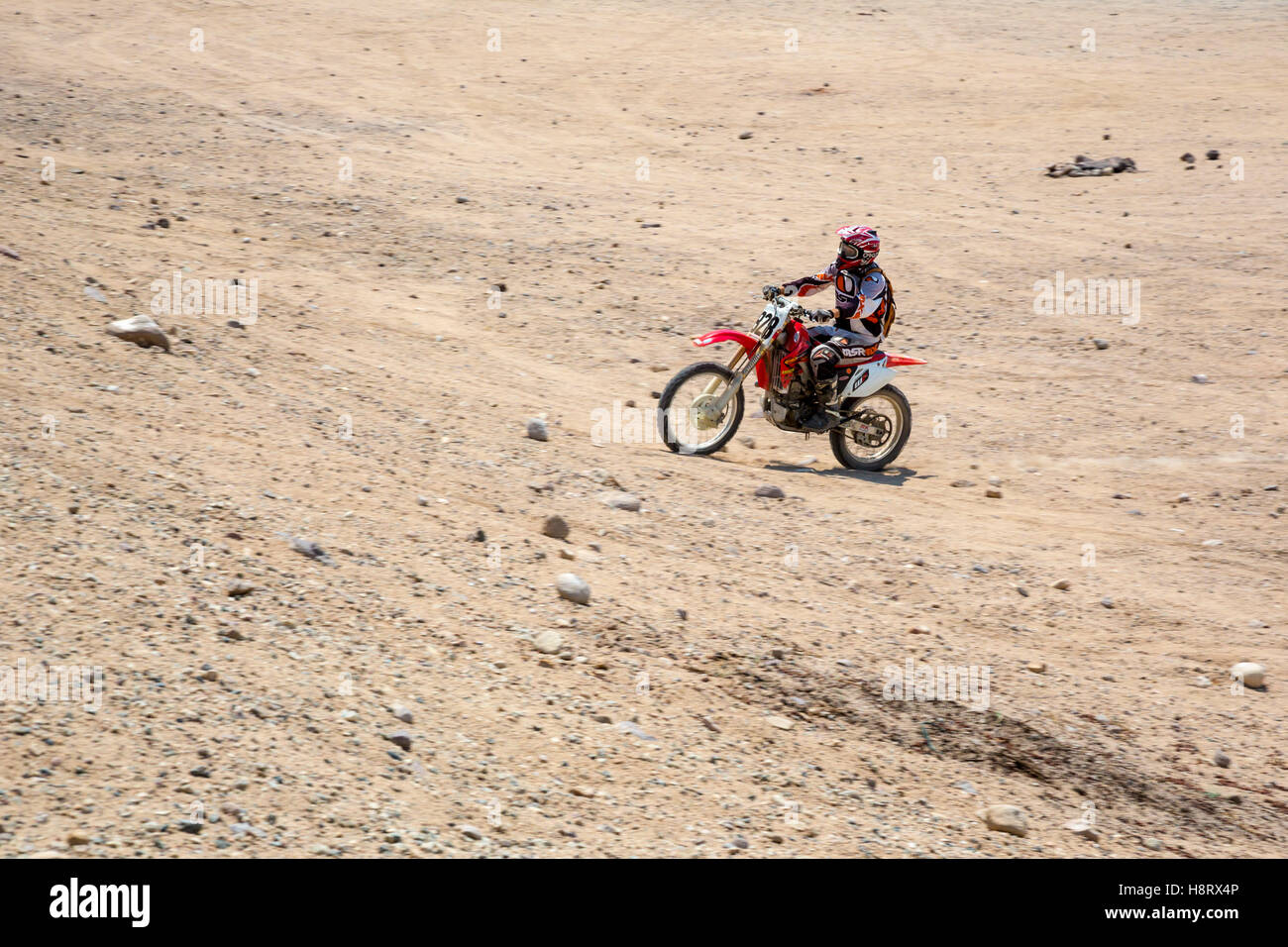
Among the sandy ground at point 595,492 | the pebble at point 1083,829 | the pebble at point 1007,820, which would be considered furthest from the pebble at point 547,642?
the pebble at point 1083,829

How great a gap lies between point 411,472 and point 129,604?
2.40m

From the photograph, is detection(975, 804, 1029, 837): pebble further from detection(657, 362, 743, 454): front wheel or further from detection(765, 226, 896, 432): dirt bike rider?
detection(765, 226, 896, 432): dirt bike rider

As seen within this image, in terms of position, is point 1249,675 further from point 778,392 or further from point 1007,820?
point 778,392

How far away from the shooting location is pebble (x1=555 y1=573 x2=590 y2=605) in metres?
5.85

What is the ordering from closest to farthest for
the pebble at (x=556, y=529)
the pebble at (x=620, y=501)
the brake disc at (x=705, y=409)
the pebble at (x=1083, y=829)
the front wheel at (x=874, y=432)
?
the pebble at (x=1083, y=829) → the pebble at (x=556, y=529) → the pebble at (x=620, y=501) → the brake disc at (x=705, y=409) → the front wheel at (x=874, y=432)

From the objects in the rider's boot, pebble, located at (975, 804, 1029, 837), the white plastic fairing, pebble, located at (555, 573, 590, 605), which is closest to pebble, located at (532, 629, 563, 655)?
pebble, located at (555, 573, 590, 605)

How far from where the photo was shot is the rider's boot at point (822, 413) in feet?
29.0

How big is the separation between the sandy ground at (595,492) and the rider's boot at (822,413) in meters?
0.42

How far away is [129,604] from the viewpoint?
15.7ft

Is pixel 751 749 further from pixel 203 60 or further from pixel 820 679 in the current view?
pixel 203 60

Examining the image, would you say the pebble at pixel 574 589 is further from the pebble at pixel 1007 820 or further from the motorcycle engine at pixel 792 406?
the motorcycle engine at pixel 792 406

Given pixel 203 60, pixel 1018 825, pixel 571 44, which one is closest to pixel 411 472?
pixel 1018 825

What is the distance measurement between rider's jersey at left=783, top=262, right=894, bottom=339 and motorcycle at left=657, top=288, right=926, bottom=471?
22 cm

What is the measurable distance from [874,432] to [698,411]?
5.11ft
